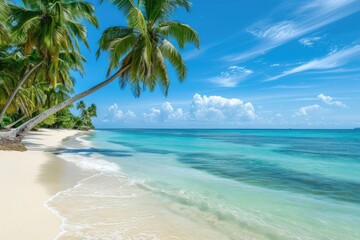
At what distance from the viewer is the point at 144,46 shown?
40.8 ft

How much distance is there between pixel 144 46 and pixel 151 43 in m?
1.00

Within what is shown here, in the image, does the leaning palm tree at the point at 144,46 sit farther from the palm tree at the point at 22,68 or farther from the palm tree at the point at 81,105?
the palm tree at the point at 81,105

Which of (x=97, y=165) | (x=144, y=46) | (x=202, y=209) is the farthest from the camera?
(x=144, y=46)

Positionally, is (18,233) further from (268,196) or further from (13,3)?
(13,3)

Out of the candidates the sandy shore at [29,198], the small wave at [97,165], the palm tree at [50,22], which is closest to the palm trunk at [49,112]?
the palm tree at [50,22]

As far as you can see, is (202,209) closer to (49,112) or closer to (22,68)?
(49,112)

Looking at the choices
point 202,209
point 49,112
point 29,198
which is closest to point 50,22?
point 49,112

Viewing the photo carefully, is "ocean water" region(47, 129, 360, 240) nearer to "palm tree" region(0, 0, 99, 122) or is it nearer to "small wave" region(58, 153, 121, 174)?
"small wave" region(58, 153, 121, 174)

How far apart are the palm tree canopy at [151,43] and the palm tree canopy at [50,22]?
5.72ft

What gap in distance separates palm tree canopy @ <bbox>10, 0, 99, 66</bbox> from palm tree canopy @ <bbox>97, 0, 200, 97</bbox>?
1742 millimetres

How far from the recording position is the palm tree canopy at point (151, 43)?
1277cm

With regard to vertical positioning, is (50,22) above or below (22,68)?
above

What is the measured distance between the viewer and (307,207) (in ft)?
19.3

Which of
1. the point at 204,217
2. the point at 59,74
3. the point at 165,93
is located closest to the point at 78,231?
the point at 204,217
